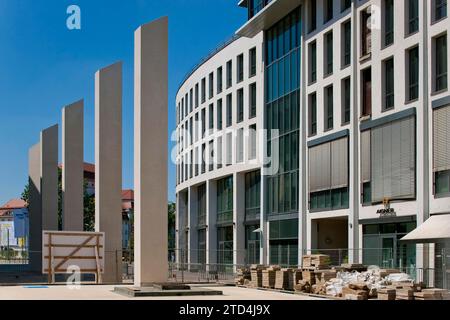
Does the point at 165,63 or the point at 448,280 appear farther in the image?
the point at 448,280

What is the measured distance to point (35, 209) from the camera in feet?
166

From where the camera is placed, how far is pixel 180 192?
252 feet

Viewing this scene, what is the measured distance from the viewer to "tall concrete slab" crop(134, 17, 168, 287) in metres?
23.5

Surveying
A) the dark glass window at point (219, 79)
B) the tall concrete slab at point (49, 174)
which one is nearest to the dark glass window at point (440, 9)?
the tall concrete slab at point (49, 174)

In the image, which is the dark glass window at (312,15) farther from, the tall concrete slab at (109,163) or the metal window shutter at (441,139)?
the tall concrete slab at (109,163)

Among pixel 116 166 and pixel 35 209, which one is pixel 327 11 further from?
pixel 35 209

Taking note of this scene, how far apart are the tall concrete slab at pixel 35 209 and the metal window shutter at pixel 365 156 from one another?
2257 centimetres

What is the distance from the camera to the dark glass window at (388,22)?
119 ft

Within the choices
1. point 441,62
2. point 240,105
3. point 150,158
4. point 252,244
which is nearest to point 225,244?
point 252,244

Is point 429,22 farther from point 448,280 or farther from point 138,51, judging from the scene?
point 138,51

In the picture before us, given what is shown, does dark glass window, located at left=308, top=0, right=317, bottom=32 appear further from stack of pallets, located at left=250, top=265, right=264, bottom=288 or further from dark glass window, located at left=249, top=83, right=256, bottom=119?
stack of pallets, located at left=250, top=265, right=264, bottom=288

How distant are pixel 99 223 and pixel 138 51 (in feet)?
37.9
